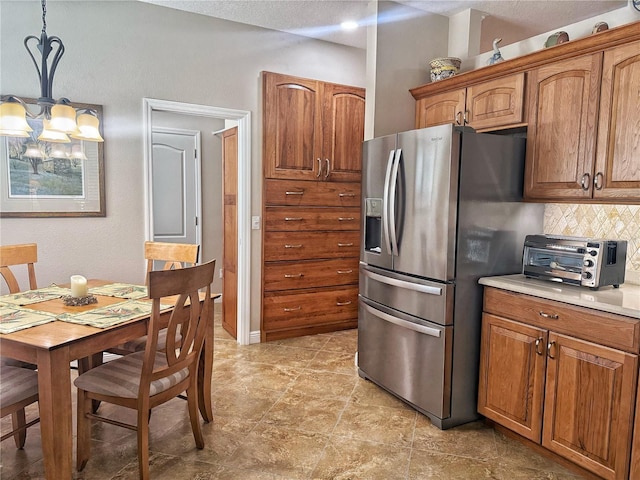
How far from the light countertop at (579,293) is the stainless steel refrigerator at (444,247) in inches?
6.4

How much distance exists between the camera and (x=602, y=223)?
102 inches

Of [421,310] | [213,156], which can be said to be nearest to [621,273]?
[421,310]

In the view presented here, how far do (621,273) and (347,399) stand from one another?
1797mm

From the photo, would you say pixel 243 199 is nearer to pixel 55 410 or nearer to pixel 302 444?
pixel 302 444

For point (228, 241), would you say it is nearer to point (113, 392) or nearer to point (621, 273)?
point (113, 392)

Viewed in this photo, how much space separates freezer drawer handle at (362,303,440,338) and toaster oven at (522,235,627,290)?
0.66m


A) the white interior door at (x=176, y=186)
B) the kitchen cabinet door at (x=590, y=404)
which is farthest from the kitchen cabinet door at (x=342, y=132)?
the kitchen cabinet door at (x=590, y=404)

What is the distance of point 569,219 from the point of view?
8.96 feet

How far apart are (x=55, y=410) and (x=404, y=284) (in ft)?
6.29

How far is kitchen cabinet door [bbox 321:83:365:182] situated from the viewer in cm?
411

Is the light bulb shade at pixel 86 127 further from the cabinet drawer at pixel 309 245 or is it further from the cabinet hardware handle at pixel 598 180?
the cabinet hardware handle at pixel 598 180

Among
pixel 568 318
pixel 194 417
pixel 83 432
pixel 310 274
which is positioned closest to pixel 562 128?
pixel 568 318

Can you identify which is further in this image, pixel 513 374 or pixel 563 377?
pixel 513 374

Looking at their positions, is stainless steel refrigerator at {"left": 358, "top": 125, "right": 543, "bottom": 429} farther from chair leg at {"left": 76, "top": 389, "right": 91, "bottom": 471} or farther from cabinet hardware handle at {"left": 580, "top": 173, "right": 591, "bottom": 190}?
chair leg at {"left": 76, "top": 389, "right": 91, "bottom": 471}
